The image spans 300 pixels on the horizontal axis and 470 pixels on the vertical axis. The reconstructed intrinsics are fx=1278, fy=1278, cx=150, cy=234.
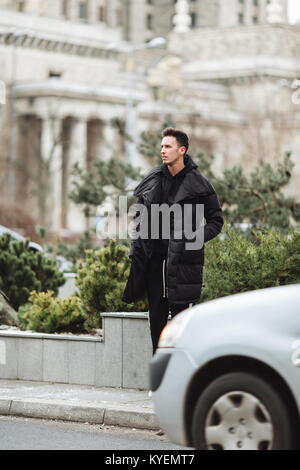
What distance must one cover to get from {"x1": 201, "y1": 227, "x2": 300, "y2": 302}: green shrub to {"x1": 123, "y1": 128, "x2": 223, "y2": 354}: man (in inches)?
46.2

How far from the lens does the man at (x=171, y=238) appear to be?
30.7ft

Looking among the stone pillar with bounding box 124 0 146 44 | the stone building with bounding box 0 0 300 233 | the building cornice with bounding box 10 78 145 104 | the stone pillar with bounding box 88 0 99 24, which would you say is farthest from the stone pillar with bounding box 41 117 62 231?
the stone pillar with bounding box 124 0 146 44

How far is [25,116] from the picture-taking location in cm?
8562

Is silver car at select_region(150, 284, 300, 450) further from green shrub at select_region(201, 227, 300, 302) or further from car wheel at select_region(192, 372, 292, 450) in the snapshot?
green shrub at select_region(201, 227, 300, 302)

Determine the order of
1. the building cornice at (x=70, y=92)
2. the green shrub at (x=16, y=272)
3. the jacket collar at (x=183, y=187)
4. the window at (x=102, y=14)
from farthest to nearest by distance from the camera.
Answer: the window at (x=102, y=14) < the building cornice at (x=70, y=92) < the green shrub at (x=16, y=272) < the jacket collar at (x=183, y=187)

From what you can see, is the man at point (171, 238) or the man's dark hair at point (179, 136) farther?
the man's dark hair at point (179, 136)

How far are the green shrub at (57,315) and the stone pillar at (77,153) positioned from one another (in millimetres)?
68729

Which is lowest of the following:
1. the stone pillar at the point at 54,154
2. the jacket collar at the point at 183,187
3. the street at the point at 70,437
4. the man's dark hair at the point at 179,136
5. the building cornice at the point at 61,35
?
the street at the point at 70,437

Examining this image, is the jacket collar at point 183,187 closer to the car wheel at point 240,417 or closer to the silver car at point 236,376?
the silver car at point 236,376

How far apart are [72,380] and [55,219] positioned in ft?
227

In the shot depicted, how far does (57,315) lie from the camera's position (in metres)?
12.1

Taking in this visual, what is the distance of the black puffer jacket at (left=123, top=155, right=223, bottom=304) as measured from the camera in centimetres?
934

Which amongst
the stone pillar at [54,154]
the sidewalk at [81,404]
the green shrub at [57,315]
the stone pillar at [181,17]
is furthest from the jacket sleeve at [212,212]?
the stone pillar at [181,17]

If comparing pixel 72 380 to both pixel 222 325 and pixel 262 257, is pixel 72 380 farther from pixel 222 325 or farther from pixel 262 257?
pixel 222 325
